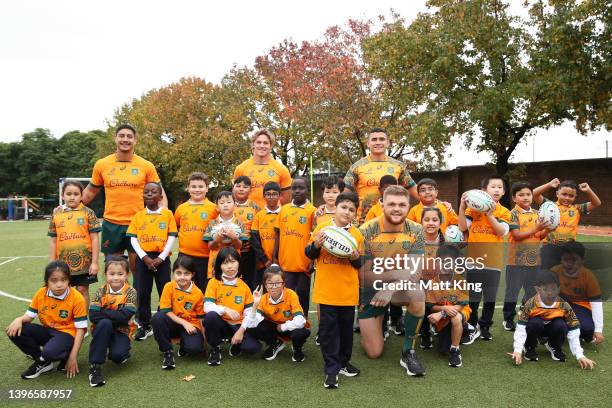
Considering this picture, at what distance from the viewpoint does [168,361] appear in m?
4.05

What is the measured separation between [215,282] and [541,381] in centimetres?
287

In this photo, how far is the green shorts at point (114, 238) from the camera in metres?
5.06

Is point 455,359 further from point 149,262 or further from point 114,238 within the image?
point 114,238

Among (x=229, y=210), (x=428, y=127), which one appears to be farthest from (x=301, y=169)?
(x=229, y=210)

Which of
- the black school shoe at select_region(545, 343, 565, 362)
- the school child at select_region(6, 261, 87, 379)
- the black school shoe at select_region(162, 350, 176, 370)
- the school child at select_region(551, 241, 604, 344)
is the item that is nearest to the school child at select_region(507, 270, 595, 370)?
the black school shoe at select_region(545, 343, 565, 362)

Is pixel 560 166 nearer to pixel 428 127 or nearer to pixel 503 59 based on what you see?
pixel 503 59

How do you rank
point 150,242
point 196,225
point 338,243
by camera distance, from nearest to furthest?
point 338,243
point 150,242
point 196,225

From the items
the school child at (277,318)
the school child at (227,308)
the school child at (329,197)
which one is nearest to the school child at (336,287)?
the school child at (277,318)

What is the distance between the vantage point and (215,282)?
4387 mm

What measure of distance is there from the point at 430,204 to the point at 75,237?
3681mm

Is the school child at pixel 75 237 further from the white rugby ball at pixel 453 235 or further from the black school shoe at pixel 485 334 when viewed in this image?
the black school shoe at pixel 485 334

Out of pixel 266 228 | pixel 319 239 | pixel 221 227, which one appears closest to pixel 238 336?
pixel 221 227

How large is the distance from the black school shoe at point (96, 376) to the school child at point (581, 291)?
13.9 feet

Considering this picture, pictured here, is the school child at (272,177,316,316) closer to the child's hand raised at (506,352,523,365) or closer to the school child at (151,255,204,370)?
the school child at (151,255,204,370)
